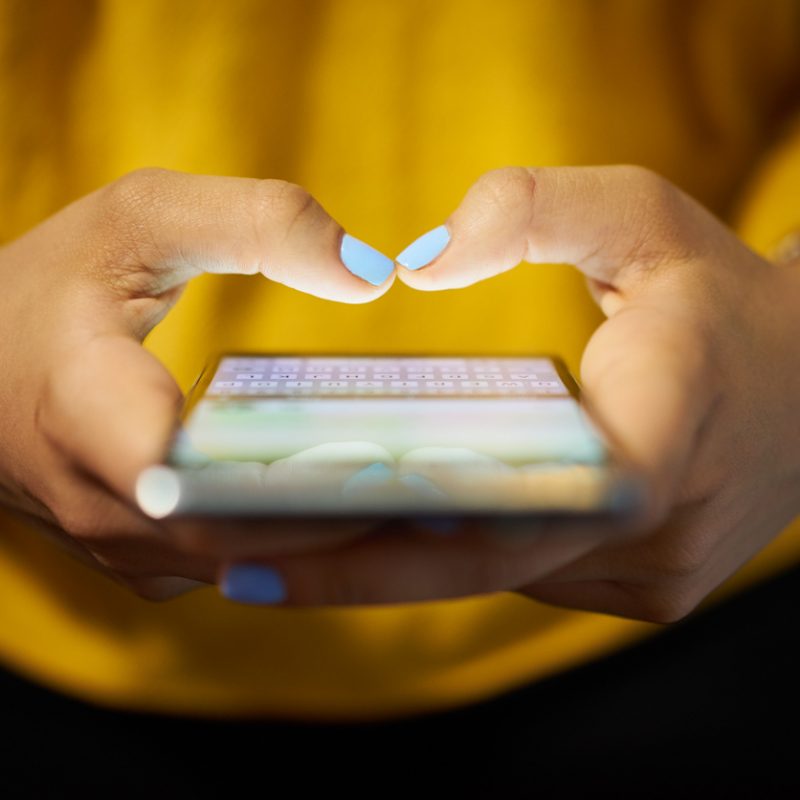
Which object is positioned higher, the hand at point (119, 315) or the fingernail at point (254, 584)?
the hand at point (119, 315)

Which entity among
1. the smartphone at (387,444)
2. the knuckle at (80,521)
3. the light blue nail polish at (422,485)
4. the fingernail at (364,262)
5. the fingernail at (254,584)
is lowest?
the knuckle at (80,521)

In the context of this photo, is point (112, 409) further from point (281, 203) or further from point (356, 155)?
point (356, 155)

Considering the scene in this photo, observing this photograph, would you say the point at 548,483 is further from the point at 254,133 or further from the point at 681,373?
the point at 254,133

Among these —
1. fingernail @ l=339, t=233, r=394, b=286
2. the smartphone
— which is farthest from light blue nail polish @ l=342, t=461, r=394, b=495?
fingernail @ l=339, t=233, r=394, b=286

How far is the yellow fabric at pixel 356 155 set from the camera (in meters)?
0.53

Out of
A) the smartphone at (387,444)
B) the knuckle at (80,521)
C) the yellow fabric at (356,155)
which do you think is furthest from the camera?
the yellow fabric at (356,155)

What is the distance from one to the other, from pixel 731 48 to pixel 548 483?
1.56 feet

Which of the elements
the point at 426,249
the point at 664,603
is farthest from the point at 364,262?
the point at 664,603

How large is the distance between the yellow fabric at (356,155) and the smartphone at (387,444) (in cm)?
8

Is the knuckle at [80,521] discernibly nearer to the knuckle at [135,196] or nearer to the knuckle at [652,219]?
the knuckle at [135,196]

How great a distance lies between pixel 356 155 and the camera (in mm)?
550

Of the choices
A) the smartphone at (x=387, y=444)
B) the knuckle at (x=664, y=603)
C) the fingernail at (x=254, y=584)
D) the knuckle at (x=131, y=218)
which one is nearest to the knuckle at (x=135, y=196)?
the knuckle at (x=131, y=218)

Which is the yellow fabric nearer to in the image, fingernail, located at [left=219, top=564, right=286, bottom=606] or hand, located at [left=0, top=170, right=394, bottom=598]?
hand, located at [left=0, top=170, right=394, bottom=598]

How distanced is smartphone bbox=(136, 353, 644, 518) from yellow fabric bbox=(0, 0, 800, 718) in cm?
8
